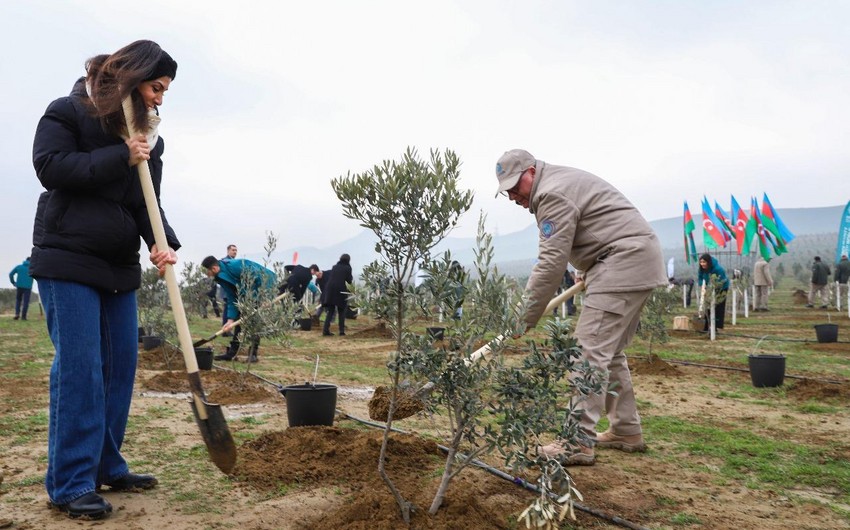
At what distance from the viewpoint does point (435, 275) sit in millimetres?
2889

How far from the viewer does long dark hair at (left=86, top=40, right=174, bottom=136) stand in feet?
10.4

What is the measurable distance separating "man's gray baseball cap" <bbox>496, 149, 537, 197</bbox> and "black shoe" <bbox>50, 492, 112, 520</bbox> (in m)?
2.89

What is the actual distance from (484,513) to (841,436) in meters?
3.91

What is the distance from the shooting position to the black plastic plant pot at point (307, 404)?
4.95 meters

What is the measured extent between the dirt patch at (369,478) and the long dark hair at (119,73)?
2.19 m

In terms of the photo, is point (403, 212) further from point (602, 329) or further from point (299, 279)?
point (299, 279)

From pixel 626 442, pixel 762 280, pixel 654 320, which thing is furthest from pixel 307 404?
pixel 762 280

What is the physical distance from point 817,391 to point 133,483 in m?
7.03

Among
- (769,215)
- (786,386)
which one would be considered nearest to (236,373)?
(786,386)

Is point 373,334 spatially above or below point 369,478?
below

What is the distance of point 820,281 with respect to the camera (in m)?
24.6

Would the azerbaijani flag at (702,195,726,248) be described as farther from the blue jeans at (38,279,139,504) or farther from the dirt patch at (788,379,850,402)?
the blue jeans at (38,279,139,504)

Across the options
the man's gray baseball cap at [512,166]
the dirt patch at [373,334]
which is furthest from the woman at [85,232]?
the dirt patch at [373,334]

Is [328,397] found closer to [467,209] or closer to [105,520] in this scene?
[105,520]
